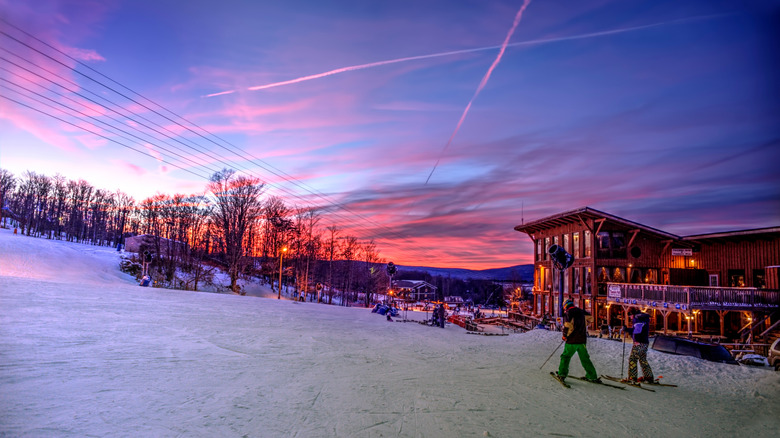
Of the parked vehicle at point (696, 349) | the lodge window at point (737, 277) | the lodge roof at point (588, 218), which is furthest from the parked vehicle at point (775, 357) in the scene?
the lodge roof at point (588, 218)

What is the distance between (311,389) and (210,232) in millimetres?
56354

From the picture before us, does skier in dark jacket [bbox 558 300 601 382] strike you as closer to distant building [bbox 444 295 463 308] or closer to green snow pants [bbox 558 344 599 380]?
green snow pants [bbox 558 344 599 380]

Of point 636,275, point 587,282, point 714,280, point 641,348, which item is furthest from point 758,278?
point 641,348

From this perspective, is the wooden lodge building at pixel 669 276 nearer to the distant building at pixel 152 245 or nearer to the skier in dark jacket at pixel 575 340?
the skier in dark jacket at pixel 575 340

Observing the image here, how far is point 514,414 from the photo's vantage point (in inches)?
246

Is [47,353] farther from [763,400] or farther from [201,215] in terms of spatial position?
[201,215]

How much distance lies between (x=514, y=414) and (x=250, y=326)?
38.8 ft

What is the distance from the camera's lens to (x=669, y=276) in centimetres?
3092

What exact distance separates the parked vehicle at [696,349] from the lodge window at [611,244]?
1938 cm

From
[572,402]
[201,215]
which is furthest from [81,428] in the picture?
[201,215]

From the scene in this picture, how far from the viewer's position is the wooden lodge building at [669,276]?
22.2 meters

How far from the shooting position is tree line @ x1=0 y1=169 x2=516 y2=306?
4750cm

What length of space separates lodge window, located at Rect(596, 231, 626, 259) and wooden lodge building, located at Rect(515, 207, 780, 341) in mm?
78

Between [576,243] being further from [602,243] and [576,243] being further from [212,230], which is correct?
[212,230]
